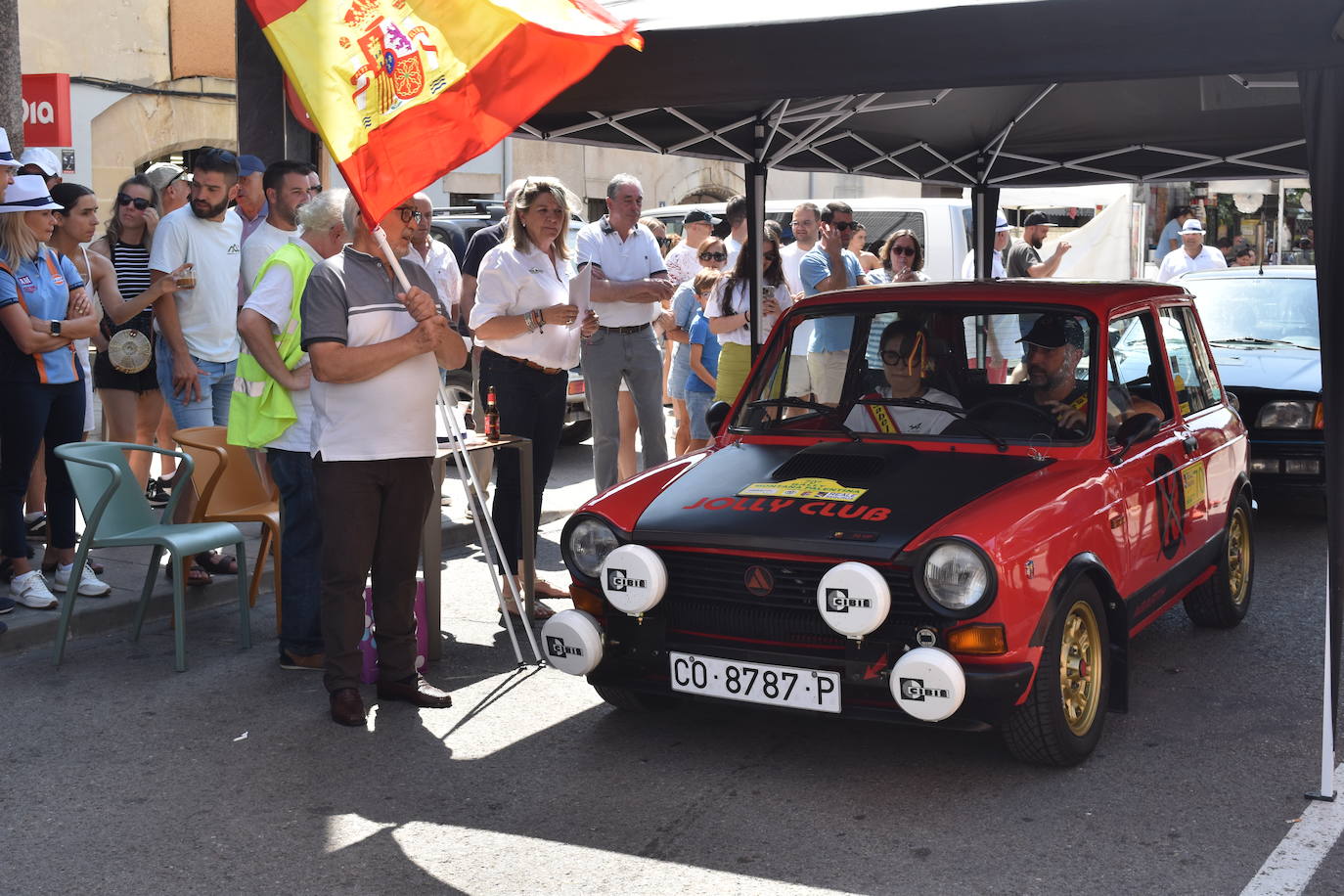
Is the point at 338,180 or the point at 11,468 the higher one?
the point at 338,180

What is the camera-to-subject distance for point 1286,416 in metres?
8.92

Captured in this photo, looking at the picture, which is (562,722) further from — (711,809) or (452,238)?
(452,238)

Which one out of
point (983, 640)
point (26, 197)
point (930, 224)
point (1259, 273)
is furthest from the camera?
point (930, 224)

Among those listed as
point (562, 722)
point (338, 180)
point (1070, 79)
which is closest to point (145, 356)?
point (338, 180)

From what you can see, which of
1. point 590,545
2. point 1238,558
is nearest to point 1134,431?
point 1238,558

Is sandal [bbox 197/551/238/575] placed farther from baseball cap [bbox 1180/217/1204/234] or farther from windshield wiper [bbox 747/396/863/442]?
baseball cap [bbox 1180/217/1204/234]

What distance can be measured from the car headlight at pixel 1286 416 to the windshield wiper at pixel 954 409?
4.29 m

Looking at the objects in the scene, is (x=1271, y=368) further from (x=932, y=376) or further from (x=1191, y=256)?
(x=1191, y=256)

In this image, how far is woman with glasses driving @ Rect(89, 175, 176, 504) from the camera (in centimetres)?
792

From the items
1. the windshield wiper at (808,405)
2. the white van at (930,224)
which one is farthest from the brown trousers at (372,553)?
the white van at (930,224)

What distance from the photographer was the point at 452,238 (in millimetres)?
12141

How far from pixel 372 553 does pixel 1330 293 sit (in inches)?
133

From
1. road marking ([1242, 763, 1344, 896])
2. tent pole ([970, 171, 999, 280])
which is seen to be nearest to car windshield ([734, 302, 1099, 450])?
road marking ([1242, 763, 1344, 896])

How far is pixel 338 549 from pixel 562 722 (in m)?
1.03
